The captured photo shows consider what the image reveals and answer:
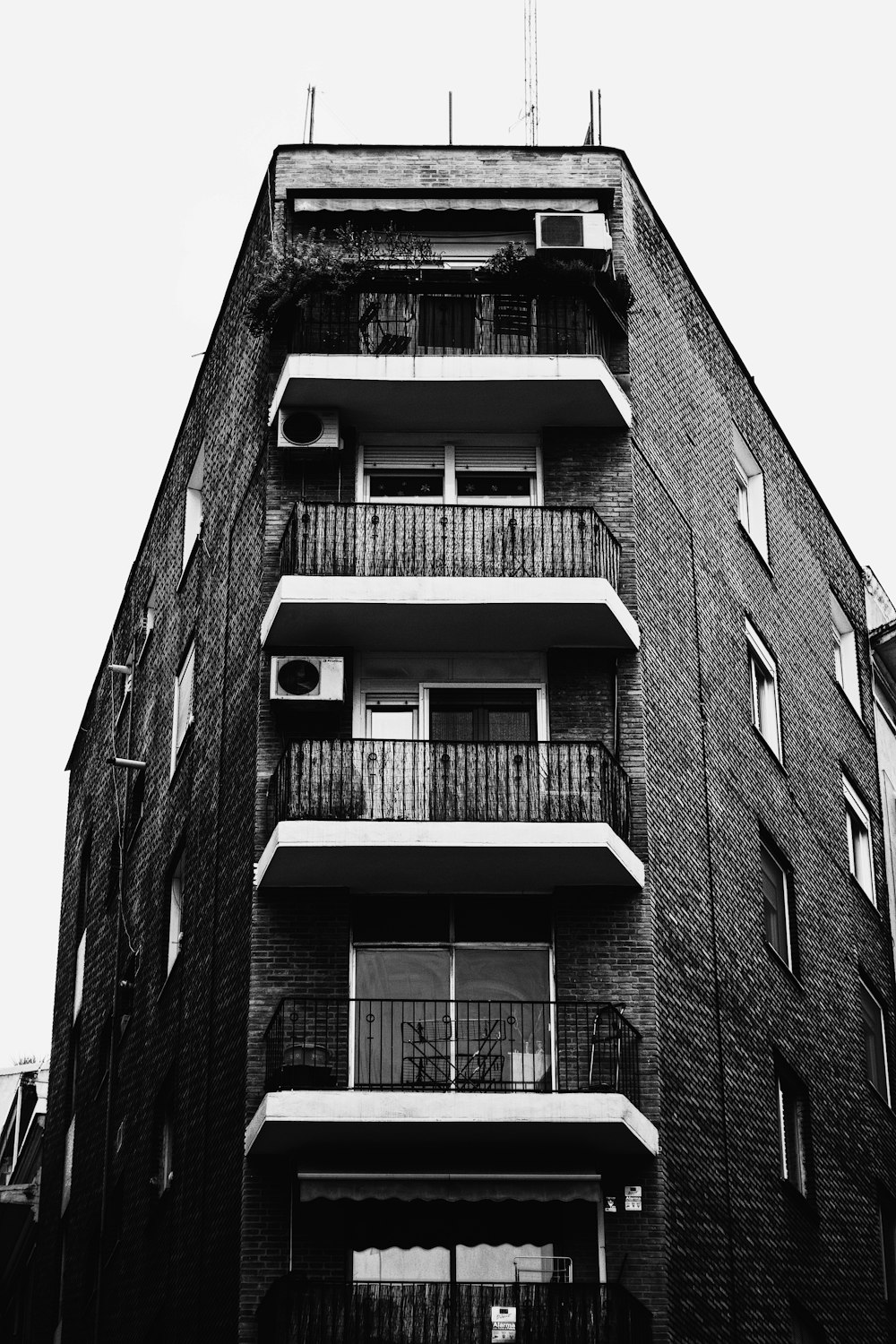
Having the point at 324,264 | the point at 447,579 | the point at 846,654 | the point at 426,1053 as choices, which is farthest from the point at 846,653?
the point at 426,1053

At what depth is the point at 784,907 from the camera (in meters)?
28.0

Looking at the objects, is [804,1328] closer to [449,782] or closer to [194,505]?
[449,782]

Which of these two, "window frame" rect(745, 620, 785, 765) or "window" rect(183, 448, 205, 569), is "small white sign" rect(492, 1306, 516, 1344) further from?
"window" rect(183, 448, 205, 569)

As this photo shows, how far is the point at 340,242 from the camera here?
26.2 metres

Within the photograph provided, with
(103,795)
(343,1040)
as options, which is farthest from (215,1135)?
(103,795)

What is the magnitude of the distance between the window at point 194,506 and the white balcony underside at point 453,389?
18.4 ft

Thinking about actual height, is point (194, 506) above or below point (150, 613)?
above

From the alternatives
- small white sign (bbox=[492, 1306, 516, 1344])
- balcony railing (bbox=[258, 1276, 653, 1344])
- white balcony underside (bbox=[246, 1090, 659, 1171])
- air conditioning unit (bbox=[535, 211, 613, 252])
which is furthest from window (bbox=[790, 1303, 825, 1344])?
air conditioning unit (bbox=[535, 211, 613, 252])

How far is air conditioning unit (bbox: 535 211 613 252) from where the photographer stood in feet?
85.0

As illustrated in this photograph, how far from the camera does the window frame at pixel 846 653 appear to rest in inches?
1351

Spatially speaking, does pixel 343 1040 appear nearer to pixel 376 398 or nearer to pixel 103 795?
pixel 376 398

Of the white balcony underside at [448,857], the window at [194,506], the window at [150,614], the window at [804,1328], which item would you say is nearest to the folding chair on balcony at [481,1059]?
the white balcony underside at [448,857]

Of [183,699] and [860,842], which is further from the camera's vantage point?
[860,842]

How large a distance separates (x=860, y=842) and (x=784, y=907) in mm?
5985
